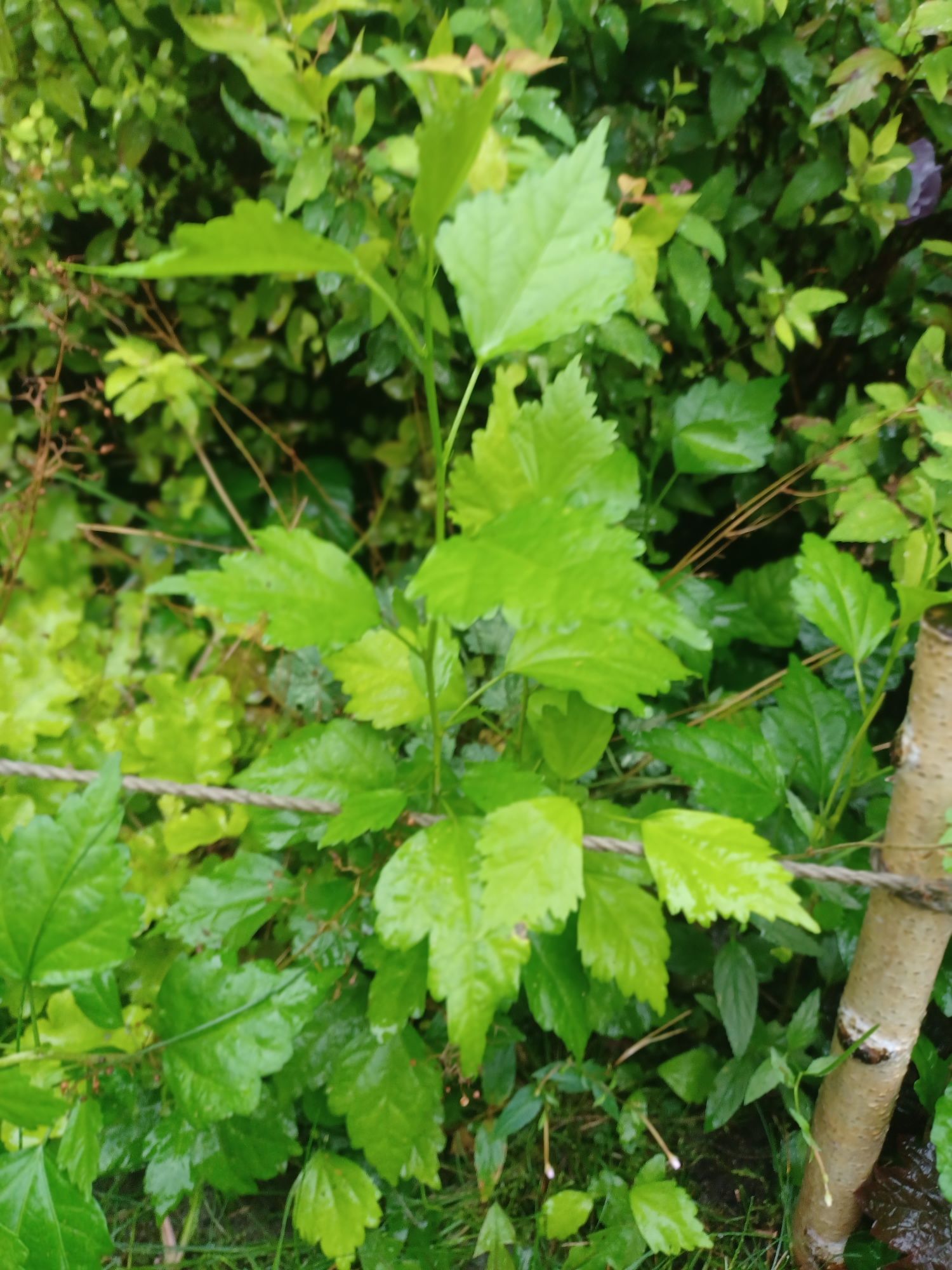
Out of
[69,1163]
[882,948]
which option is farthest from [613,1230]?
[69,1163]

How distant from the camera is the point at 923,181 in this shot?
1042 mm

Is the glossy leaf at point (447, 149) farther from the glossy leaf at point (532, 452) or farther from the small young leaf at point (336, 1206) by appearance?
the small young leaf at point (336, 1206)

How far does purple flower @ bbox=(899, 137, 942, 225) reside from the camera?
103cm

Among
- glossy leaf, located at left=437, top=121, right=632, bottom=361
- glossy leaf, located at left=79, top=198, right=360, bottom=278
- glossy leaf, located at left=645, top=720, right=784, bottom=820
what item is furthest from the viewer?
glossy leaf, located at left=645, top=720, right=784, bottom=820

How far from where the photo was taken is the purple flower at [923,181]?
3.37ft

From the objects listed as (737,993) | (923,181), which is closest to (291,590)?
(737,993)

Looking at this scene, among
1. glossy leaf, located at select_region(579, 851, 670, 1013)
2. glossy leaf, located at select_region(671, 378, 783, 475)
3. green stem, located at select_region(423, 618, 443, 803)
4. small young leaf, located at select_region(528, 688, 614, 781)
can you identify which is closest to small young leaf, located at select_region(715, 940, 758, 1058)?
glossy leaf, located at select_region(579, 851, 670, 1013)

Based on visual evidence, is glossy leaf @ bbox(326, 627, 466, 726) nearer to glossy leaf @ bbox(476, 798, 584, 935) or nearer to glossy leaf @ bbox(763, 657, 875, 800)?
glossy leaf @ bbox(476, 798, 584, 935)

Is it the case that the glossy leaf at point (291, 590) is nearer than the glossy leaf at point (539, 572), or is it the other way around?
the glossy leaf at point (539, 572)

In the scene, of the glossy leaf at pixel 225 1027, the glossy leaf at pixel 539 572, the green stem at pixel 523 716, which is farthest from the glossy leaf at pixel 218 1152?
the glossy leaf at pixel 539 572

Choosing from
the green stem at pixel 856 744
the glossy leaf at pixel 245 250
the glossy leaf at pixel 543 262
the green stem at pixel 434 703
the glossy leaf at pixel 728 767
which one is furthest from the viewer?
the glossy leaf at pixel 728 767

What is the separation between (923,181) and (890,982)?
1.01 m

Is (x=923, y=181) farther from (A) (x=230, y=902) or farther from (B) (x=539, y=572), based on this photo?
(A) (x=230, y=902)

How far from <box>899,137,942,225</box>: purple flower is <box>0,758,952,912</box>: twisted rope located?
0.87m
